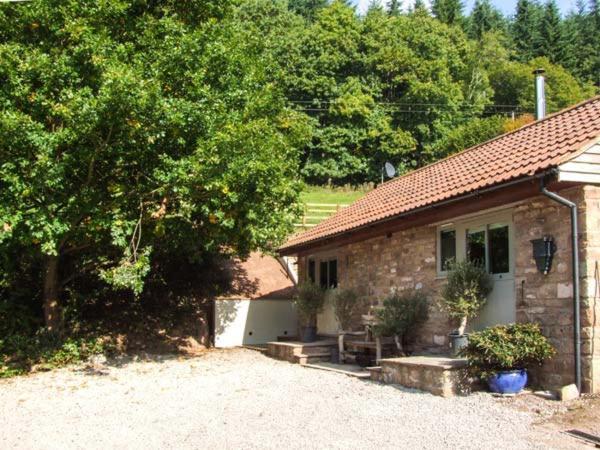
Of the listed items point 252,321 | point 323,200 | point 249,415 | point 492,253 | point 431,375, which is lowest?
point 249,415

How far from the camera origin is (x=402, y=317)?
1162 centimetres

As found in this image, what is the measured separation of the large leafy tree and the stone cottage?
2.49 m

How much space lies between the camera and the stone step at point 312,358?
13.8 metres

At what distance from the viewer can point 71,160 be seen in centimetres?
1084

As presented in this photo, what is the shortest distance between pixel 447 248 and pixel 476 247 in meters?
0.76

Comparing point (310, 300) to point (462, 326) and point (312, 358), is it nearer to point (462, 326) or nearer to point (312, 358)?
point (312, 358)

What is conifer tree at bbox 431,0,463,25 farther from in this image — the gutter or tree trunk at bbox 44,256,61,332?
tree trunk at bbox 44,256,61,332

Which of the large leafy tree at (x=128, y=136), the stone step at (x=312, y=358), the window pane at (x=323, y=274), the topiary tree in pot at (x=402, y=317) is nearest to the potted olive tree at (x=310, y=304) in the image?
the window pane at (x=323, y=274)

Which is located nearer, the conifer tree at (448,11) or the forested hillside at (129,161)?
the forested hillside at (129,161)

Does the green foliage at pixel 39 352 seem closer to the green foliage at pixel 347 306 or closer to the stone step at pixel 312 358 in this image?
the stone step at pixel 312 358

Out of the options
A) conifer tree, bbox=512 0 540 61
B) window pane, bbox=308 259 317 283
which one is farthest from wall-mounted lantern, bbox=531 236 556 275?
conifer tree, bbox=512 0 540 61

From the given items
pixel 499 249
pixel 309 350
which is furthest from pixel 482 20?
pixel 499 249

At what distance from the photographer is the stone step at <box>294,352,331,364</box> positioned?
1381 cm

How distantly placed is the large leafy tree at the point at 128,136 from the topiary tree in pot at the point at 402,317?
126 inches
